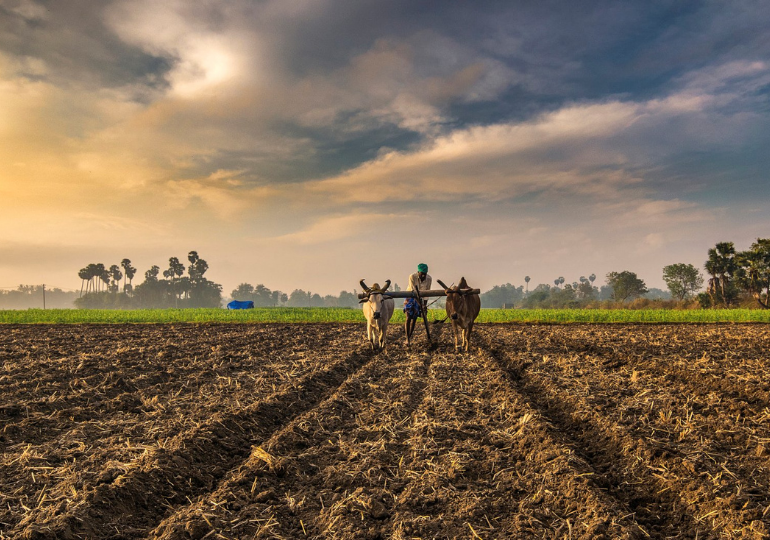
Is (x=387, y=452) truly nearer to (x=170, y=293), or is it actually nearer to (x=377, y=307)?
(x=377, y=307)

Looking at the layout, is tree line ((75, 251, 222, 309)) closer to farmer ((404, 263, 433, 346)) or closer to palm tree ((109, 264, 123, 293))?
palm tree ((109, 264, 123, 293))

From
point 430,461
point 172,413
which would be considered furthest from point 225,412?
point 430,461

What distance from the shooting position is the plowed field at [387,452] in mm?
4156

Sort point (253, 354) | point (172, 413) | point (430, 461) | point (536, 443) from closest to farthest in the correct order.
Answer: point (430, 461) → point (536, 443) → point (172, 413) → point (253, 354)

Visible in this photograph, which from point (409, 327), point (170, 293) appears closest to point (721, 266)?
point (409, 327)

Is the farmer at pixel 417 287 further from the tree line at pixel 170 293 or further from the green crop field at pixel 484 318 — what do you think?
the tree line at pixel 170 293

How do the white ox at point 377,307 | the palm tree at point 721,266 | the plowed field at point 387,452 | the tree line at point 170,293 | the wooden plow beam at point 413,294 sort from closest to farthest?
the plowed field at point 387,452 → the white ox at point 377,307 → the wooden plow beam at point 413,294 → the palm tree at point 721,266 → the tree line at point 170,293

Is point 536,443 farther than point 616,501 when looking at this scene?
Yes

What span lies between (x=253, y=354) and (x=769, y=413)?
11940 millimetres

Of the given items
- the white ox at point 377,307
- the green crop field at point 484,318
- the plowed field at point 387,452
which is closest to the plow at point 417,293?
the white ox at point 377,307

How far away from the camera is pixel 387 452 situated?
18.6 feet

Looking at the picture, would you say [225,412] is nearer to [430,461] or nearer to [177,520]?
[177,520]

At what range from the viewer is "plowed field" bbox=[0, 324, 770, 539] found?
4156 millimetres

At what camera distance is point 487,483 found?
15.9 ft
